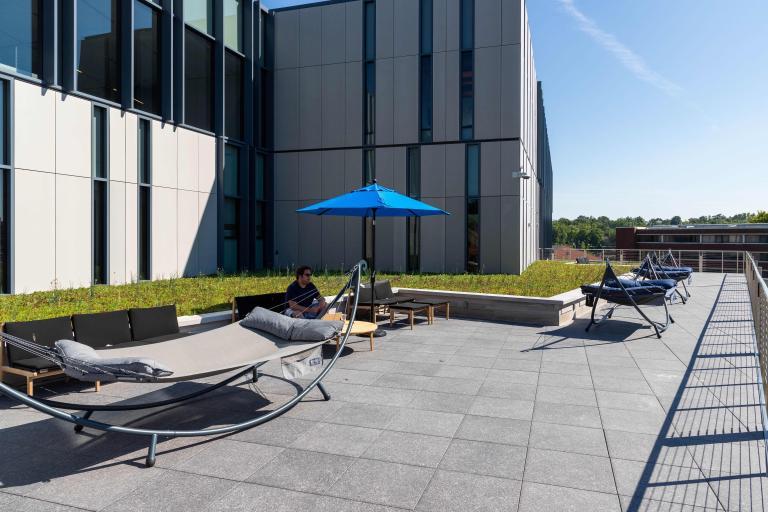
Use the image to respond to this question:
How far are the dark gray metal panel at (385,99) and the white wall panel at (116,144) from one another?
9951mm

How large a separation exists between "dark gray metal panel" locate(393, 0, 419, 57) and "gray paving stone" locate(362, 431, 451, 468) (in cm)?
1967

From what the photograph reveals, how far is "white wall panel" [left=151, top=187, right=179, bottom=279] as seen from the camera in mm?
16562

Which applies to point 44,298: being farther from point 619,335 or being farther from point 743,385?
point 743,385

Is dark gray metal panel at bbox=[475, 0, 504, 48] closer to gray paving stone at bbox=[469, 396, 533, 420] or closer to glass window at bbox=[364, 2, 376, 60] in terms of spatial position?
glass window at bbox=[364, 2, 376, 60]

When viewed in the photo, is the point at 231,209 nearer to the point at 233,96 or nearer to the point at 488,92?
the point at 233,96

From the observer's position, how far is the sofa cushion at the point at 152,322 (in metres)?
6.20

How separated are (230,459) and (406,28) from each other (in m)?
20.8

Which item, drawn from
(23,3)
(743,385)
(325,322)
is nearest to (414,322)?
(325,322)

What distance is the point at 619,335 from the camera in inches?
334

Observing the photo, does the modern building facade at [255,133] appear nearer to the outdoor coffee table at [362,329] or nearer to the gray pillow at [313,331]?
the outdoor coffee table at [362,329]

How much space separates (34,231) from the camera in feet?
42.2

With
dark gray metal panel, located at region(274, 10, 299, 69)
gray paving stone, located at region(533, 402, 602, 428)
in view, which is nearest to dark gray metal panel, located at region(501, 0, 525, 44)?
dark gray metal panel, located at region(274, 10, 299, 69)

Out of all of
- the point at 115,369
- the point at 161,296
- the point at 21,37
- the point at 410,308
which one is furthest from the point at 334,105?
the point at 115,369

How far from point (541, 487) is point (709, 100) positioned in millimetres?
16487
